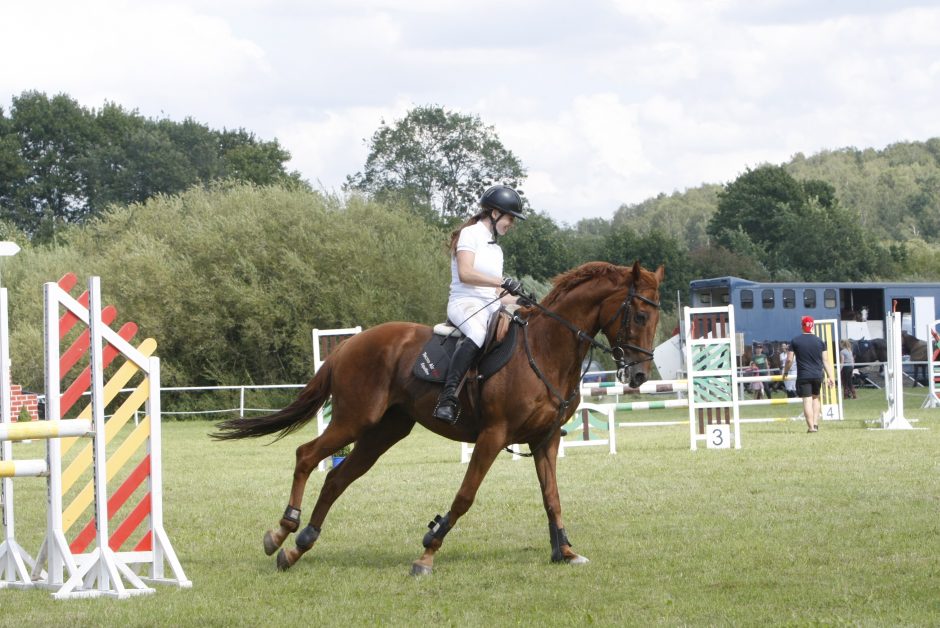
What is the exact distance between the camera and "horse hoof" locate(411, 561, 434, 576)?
323 inches

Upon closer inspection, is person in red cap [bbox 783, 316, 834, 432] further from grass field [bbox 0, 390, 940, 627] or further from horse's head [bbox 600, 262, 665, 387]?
horse's head [bbox 600, 262, 665, 387]

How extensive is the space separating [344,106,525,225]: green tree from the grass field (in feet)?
191

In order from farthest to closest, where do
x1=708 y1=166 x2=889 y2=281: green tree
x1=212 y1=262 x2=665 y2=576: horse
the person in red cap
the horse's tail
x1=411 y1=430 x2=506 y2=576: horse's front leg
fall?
x1=708 y1=166 x2=889 y2=281: green tree
the person in red cap
the horse's tail
x1=212 y1=262 x2=665 y2=576: horse
x1=411 y1=430 x2=506 y2=576: horse's front leg

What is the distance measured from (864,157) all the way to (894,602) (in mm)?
159318

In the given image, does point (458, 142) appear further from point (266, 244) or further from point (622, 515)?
point (622, 515)

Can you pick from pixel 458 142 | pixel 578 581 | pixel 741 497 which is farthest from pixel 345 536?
pixel 458 142

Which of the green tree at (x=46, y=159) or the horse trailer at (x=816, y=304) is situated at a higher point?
the green tree at (x=46, y=159)

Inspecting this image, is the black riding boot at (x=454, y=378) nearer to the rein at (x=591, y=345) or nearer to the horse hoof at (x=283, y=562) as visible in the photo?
the rein at (x=591, y=345)

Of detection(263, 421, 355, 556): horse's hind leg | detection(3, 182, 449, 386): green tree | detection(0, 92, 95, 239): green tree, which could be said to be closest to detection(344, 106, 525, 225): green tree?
detection(0, 92, 95, 239): green tree

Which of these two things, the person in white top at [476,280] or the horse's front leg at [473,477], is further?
the person in white top at [476,280]

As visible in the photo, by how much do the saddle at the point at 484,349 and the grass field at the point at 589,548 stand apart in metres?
1.40

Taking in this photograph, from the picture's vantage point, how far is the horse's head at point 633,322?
8625 millimetres

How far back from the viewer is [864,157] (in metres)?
156

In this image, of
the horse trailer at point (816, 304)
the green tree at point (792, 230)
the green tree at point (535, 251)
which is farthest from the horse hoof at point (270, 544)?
the green tree at point (792, 230)
